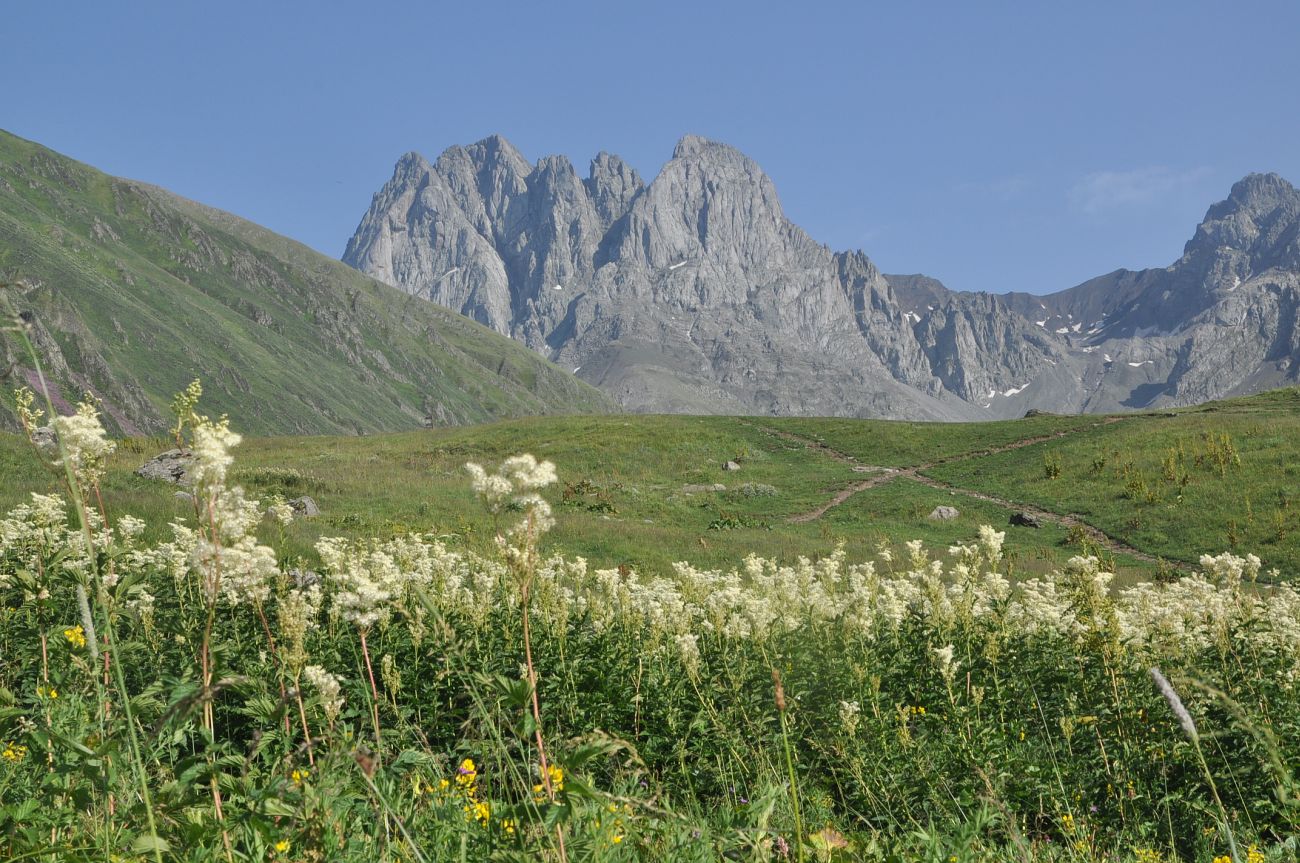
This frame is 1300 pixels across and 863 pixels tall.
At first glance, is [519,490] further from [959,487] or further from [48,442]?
[959,487]

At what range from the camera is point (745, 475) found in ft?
156

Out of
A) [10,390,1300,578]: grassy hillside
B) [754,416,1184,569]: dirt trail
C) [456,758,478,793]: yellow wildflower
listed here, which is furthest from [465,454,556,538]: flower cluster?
[754,416,1184,569]: dirt trail

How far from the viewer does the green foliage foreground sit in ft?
10.9

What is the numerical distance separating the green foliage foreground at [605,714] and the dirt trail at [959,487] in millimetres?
23263

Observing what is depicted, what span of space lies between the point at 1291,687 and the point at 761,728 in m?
4.72

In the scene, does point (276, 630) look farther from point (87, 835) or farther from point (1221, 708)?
point (1221, 708)

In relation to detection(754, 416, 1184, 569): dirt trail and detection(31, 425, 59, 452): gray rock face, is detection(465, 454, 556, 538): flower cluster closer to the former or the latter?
detection(31, 425, 59, 452): gray rock face

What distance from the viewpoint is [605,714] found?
7.26 m

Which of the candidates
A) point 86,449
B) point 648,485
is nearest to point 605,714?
point 86,449

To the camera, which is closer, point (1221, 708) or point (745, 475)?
point (1221, 708)

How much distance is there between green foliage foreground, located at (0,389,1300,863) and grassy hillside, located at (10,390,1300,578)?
12.7m

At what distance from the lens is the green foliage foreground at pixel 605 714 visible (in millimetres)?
3311

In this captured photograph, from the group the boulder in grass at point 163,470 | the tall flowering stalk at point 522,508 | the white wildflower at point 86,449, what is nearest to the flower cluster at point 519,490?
the tall flowering stalk at point 522,508

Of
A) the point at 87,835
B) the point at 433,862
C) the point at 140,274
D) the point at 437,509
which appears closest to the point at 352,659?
the point at 87,835
